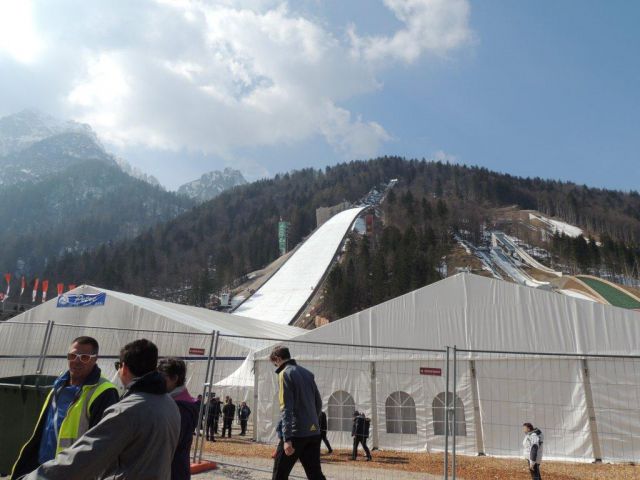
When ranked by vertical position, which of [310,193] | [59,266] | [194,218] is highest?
[310,193]

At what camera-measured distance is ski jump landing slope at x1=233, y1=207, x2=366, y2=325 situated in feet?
187

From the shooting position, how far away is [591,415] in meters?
12.6

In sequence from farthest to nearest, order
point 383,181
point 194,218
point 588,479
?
point 383,181 < point 194,218 < point 588,479

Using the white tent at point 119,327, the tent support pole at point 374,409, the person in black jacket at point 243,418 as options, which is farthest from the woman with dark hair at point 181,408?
the white tent at point 119,327

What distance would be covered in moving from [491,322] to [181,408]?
12399mm

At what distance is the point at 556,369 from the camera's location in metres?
13.1

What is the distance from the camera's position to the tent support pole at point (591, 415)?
40.7 feet

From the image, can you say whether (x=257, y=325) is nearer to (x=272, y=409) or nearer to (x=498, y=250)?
(x=272, y=409)

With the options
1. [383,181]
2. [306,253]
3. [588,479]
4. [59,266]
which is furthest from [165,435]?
[383,181]

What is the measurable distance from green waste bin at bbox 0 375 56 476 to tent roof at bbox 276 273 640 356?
31.4 feet

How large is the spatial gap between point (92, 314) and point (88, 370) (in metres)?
29.7

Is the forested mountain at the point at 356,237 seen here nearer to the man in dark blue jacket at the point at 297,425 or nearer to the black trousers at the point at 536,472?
the black trousers at the point at 536,472

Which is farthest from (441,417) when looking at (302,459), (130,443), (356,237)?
(356,237)

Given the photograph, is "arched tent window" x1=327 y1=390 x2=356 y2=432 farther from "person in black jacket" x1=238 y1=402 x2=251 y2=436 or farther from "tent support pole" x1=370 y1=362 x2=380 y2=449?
"person in black jacket" x1=238 y1=402 x2=251 y2=436
